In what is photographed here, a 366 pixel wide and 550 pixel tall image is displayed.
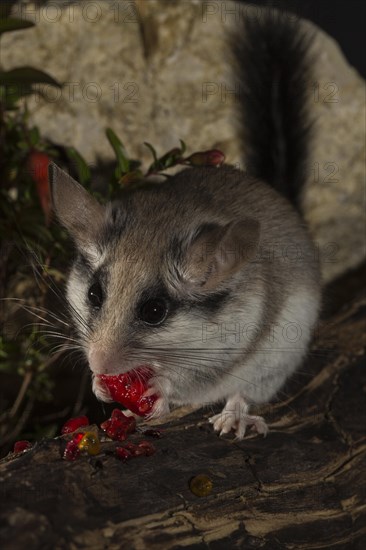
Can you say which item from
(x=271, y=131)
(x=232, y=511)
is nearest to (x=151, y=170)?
(x=271, y=131)

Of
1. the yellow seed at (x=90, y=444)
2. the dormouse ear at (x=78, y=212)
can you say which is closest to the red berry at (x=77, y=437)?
the yellow seed at (x=90, y=444)

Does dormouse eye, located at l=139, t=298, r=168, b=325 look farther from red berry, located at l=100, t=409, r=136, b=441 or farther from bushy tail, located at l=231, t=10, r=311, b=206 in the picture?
bushy tail, located at l=231, t=10, r=311, b=206

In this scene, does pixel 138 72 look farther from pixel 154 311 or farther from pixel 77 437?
pixel 77 437

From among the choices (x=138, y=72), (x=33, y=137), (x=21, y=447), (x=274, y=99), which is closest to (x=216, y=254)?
(x=21, y=447)

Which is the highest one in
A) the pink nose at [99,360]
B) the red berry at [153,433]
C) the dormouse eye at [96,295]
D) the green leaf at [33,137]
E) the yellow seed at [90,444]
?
the green leaf at [33,137]

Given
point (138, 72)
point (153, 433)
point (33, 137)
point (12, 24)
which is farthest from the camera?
point (138, 72)

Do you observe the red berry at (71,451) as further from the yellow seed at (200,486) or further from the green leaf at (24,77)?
the green leaf at (24,77)

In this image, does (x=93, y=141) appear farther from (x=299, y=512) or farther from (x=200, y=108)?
(x=299, y=512)

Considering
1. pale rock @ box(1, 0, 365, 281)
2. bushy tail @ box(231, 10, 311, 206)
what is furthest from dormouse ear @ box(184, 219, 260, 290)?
pale rock @ box(1, 0, 365, 281)
